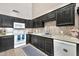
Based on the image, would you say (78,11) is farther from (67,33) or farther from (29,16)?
(29,16)

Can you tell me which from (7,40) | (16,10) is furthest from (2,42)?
(16,10)

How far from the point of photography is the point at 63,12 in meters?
2.27

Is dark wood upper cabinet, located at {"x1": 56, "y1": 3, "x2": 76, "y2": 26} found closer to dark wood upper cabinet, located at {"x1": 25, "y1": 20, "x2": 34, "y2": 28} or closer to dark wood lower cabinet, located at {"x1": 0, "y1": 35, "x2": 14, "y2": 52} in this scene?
dark wood lower cabinet, located at {"x1": 0, "y1": 35, "x2": 14, "y2": 52}

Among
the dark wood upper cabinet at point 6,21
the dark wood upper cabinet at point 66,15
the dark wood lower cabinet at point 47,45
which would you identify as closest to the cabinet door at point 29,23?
Result: the dark wood upper cabinet at point 6,21

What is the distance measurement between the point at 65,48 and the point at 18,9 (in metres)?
3.55

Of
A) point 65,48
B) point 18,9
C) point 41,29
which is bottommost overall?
point 65,48

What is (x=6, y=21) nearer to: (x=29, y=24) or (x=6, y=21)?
(x=6, y=21)

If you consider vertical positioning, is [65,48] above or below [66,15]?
below

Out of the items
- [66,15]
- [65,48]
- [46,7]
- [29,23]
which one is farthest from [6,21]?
[65,48]

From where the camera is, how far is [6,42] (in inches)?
128

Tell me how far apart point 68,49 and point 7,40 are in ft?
8.17

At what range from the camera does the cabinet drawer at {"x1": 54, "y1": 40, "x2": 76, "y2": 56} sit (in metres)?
1.50

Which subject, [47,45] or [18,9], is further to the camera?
[18,9]

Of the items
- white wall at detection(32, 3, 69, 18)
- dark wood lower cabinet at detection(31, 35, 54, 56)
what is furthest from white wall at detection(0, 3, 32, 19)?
dark wood lower cabinet at detection(31, 35, 54, 56)
